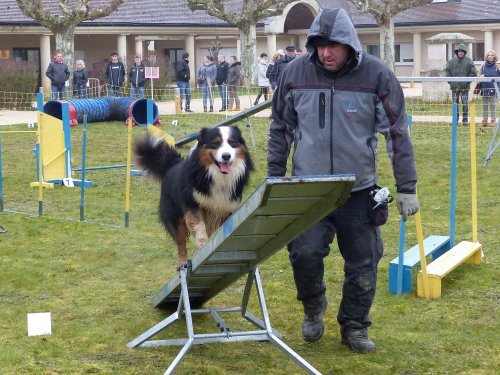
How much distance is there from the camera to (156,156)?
7660 millimetres

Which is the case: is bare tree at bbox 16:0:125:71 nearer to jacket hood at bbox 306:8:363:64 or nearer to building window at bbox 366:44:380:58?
building window at bbox 366:44:380:58

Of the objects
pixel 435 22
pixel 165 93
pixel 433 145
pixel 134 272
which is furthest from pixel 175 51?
pixel 134 272

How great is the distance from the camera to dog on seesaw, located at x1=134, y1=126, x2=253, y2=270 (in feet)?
21.9

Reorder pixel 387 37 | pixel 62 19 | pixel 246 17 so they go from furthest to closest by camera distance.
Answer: pixel 246 17 → pixel 387 37 → pixel 62 19

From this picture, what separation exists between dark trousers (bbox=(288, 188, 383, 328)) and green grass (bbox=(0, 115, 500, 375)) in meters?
0.32

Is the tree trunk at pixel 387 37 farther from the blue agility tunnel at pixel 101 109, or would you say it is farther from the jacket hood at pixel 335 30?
the jacket hood at pixel 335 30

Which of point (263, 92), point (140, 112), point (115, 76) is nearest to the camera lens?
point (140, 112)

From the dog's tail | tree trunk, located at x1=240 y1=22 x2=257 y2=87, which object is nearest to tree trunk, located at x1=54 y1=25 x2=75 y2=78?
tree trunk, located at x1=240 y1=22 x2=257 y2=87

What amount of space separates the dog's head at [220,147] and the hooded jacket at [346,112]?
1.40 m

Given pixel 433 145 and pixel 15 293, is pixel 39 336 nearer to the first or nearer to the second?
pixel 15 293

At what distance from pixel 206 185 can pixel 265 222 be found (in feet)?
7.50

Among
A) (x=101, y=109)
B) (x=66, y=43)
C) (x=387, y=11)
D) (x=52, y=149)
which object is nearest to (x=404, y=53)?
(x=387, y=11)

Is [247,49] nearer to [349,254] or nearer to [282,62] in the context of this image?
[282,62]

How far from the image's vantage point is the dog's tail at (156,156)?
301 inches
